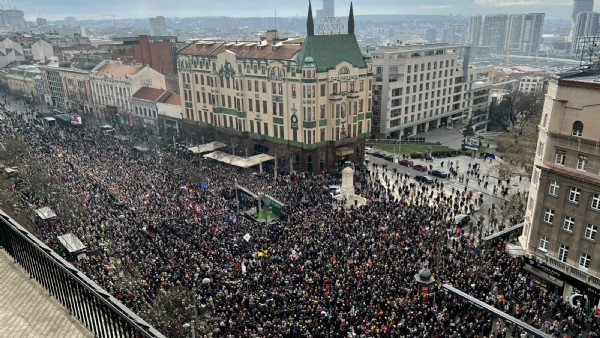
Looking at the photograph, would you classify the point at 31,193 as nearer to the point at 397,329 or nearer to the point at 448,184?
the point at 397,329

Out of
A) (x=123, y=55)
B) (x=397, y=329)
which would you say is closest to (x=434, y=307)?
(x=397, y=329)

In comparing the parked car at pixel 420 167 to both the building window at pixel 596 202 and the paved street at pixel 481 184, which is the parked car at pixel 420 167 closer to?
the paved street at pixel 481 184

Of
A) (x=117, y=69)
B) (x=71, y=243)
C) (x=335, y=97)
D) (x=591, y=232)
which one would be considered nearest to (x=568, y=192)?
(x=591, y=232)

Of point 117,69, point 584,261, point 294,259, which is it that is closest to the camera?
point 584,261

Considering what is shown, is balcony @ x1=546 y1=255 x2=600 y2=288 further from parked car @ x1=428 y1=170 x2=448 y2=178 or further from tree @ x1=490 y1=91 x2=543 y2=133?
tree @ x1=490 y1=91 x2=543 y2=133

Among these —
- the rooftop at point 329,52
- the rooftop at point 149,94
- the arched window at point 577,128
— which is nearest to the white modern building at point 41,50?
the rooftop at point 149,94

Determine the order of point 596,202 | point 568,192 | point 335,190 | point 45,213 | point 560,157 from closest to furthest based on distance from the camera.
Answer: point 596,202
point 568,192
point 560,157
point 45,213
point 335,190

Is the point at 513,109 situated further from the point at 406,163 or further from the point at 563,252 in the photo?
the point at 563,252
